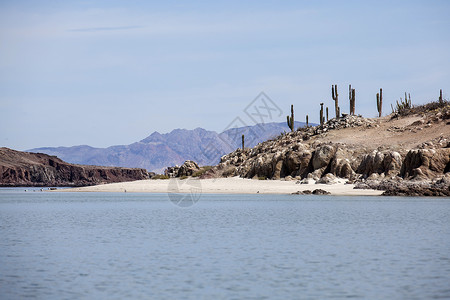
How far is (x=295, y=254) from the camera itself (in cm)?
1988

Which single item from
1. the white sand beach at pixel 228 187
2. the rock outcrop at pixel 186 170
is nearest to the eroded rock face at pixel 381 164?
the white sand beach at pixel 228 187

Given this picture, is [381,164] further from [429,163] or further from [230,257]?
[230,257]

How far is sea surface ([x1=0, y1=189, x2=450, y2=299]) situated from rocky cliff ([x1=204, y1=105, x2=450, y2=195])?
20519 mm

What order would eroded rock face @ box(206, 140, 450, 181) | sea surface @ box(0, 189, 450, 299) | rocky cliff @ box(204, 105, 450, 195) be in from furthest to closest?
rocky cliff @ box(204, 105, 450, 195) < eroded rock face @ box(206, 140, 450, 181) < sea surface @ box(0, 189, 450, 299)

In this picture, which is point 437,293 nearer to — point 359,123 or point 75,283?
point 75,283

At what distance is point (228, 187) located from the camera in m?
69.2

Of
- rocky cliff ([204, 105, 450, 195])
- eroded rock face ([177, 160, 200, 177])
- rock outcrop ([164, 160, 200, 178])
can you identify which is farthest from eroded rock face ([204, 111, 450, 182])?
rock outcrop ([164, 160, 200, 178])

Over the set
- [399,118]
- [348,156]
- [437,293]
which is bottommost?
[437,293]

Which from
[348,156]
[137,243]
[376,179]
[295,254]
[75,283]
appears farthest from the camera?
[348,156]

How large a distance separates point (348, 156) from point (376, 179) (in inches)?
312

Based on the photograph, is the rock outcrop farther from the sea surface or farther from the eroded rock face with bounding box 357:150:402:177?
the sea surface

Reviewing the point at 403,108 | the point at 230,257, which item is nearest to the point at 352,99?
the point at 403,108

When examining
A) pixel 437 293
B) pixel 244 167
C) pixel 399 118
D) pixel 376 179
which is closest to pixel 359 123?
pixel 399 118

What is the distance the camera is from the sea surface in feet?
47.5
